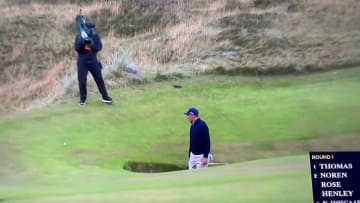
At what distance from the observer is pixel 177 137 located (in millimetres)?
15945

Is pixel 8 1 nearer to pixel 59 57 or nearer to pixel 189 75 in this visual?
pixel 59 57

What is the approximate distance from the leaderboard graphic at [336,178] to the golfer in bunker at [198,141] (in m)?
4.11

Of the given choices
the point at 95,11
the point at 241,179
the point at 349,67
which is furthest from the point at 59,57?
the point at 241,179

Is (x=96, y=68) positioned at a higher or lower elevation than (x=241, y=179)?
higher

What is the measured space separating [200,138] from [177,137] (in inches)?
150

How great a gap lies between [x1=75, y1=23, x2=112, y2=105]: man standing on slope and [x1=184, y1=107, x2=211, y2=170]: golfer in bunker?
581cm

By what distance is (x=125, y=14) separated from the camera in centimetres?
2712

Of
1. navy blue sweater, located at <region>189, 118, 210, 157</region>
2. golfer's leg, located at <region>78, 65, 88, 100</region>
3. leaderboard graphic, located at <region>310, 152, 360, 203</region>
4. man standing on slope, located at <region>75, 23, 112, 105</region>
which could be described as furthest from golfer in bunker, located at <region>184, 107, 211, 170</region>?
golfer's leg, located at <region>78, 65, 88, 100</region>

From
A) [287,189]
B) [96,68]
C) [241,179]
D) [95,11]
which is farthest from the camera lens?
[95,11]

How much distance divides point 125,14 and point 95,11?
0.97 m

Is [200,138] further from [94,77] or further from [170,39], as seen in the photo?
[170,39]

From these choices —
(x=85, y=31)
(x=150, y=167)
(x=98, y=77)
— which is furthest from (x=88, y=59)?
(x=150, y=167)

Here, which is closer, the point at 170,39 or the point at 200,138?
the point at 200,138

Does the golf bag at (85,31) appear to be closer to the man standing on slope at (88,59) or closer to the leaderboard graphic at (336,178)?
the man standing on slope at (88,59)
